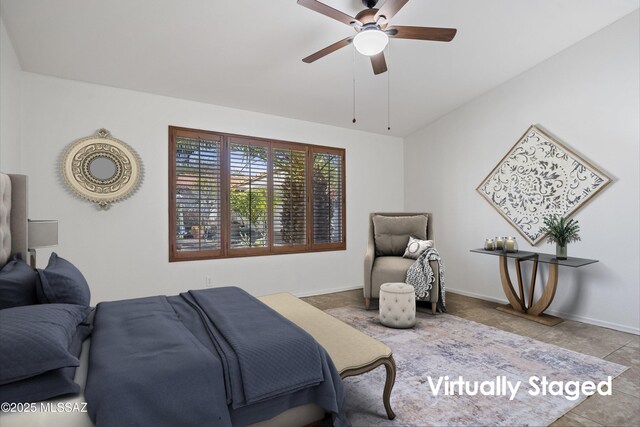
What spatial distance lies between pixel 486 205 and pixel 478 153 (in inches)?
28.5

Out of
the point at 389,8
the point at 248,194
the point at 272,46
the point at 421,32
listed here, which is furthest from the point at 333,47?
the point at 248,194

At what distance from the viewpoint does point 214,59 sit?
3176 mm

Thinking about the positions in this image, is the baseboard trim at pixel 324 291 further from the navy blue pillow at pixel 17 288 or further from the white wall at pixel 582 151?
the navy blue pillow at pixel 17 288

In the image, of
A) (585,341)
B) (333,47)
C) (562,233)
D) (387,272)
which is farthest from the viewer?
(387,272)

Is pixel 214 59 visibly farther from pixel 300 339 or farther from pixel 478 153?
pixel 478 153

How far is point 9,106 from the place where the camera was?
262 cm

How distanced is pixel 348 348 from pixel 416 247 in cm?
253

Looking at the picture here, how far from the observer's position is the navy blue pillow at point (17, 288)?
1.55 metres

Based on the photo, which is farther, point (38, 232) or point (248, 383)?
point (38, 232)

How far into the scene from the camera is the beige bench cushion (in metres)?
1.70

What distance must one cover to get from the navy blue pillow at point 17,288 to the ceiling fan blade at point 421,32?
8.61 ft

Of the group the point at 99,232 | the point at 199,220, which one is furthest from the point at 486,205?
the point at 99,232

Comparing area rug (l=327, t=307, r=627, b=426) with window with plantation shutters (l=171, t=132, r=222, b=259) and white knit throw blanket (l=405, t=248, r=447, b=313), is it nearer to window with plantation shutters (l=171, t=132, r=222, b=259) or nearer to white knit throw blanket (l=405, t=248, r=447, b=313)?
white knit throw blanket (l=405, t=248, r=447, b=313)

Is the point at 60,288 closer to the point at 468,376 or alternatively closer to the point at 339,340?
the point at 339,340
